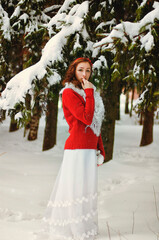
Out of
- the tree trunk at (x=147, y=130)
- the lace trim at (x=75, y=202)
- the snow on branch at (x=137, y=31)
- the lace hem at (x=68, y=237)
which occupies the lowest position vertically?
the tree trunk at (x=147, y=130)

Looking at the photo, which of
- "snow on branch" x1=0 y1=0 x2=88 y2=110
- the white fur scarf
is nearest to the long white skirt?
the white fur scarf

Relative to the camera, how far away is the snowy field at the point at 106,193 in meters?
3.87

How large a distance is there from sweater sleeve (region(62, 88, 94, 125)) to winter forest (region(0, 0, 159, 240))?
136 centimetres

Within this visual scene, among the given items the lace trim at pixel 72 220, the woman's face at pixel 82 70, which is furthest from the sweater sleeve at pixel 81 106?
the lace trim at pixel 72 220

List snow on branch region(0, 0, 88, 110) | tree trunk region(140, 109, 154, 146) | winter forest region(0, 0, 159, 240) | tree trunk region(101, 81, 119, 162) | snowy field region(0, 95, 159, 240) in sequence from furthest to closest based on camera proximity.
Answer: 1. tree trunk region(140, 109, 154, 146)
2. tree trunk region(101, 81, 119, 162)
3. snow on branch region(0, 0, 88, 110)
4. winter forest region(0, 0, 159, 240)
5. snowy field region(0, 95, 159, 240)

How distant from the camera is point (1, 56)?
778cm

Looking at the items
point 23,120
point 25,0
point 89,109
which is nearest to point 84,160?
point 89,109

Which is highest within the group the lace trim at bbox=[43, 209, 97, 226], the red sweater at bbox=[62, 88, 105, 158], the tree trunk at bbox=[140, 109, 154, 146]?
the red sweater at bbox=[62, 88, 105, 158]

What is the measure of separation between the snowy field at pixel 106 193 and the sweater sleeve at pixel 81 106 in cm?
144

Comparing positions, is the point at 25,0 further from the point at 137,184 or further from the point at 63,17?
the point at 137,184

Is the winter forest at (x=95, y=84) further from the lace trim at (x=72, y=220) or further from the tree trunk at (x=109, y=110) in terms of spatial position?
the lace trim at (x=72, y=220)

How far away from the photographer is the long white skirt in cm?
323

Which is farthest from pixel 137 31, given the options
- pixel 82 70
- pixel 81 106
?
pixel 81 106

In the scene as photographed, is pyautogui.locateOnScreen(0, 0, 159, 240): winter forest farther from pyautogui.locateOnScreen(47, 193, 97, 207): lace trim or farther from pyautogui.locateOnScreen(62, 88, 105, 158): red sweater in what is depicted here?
pyautogui.locateOnScreen(62, 88, 105, 158): red sweater
